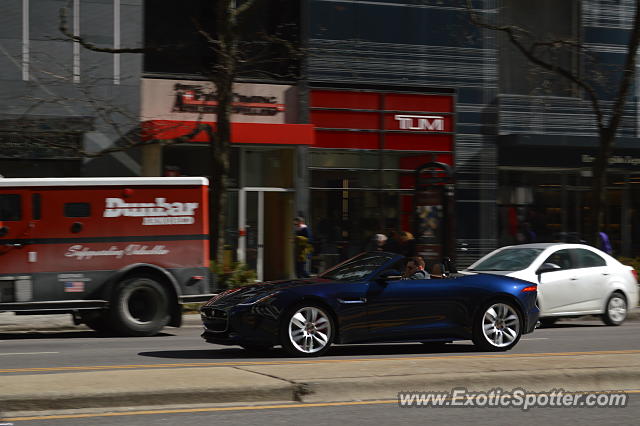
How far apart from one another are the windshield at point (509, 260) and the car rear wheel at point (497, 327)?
13.0 feet

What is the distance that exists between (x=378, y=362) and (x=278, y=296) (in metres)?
1.85

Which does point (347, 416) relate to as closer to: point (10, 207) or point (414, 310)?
point (414, 310)

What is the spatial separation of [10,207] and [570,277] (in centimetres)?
897

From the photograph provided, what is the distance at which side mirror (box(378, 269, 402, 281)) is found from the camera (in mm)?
11820

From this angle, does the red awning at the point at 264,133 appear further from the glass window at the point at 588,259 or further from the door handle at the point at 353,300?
the door handle at the point at 353,300

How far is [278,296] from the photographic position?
1130cm

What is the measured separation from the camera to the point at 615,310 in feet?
57.4

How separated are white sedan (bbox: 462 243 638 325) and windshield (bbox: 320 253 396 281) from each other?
4.47 m

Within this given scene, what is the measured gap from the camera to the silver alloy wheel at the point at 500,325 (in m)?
12.2

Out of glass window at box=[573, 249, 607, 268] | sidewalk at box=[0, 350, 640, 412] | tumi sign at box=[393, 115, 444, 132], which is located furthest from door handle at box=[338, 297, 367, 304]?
tumi sign at box=[393, 115, 444, 132]

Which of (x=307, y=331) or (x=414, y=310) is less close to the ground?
(x=414, y=310)

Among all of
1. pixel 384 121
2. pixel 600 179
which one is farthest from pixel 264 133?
pixel 600 179

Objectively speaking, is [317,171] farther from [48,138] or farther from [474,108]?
[48,138]

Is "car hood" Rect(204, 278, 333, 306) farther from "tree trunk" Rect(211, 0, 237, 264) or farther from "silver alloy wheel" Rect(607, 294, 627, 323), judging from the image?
"tree trunk" Rect(211, 0, 237, 264)
